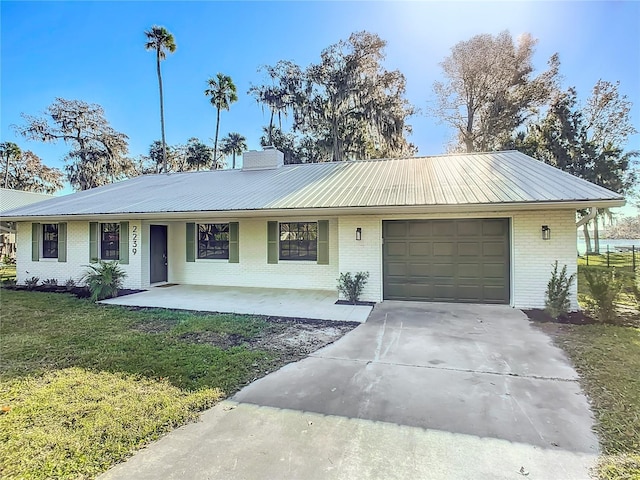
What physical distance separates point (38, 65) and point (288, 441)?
15834 mm

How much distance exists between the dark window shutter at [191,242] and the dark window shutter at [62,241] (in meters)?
4.10

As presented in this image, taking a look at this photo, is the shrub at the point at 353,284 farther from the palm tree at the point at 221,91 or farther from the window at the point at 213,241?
the palm tree at the point at 221,91

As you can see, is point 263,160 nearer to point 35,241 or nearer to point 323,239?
point 323,239

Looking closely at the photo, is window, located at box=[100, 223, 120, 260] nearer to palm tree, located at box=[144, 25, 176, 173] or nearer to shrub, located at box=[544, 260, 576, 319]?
shrub, located at box=[544, 260, 576, 319]

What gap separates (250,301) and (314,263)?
95.3 inches

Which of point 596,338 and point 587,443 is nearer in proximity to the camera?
point 587,443

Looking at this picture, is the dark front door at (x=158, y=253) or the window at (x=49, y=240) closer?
the dark front door at (x=158, y=253)

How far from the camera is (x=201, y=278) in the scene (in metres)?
11.4

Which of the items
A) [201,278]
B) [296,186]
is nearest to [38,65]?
[201,278]

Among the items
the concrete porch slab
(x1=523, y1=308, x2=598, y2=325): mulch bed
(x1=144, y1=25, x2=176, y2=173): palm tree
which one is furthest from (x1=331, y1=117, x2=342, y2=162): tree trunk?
(x1=523, y1=308, x2=598, y2=325): mulch bed

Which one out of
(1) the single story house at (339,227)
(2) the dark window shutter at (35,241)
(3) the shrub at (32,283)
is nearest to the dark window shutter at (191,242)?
(1) the single story house at (339,227)

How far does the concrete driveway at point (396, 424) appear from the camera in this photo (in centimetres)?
249

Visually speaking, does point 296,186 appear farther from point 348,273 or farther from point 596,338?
point 596,338

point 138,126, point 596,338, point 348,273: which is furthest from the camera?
point 138,126
